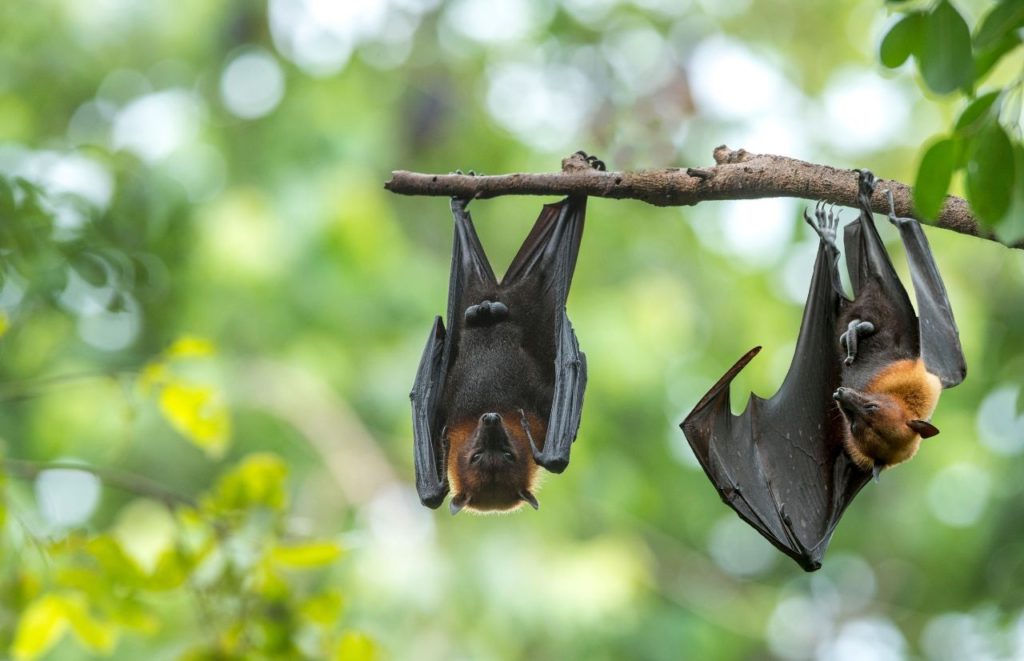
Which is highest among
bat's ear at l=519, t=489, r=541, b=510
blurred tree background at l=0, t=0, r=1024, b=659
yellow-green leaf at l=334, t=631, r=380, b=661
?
blurred tree background at l=0, t=0, r=1024, b=659

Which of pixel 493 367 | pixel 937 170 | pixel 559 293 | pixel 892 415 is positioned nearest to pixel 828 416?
pixel 892 415

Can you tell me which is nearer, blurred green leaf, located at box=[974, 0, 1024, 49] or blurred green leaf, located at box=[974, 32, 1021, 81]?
blurred green leaf, located at box=[974, 0, 1024, 49]

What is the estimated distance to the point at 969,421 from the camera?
11.7m

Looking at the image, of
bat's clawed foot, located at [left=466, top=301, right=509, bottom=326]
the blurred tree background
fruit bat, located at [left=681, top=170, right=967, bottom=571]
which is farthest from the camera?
the blurred tree background

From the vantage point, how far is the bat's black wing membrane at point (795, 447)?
5152mm

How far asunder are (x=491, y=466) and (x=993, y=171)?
366 centimetres

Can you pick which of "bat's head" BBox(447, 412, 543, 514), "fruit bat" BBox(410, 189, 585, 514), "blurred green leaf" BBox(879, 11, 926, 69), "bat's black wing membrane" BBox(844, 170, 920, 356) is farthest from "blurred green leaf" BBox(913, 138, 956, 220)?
"bat's head" BBox(447, 412, 543, 514)

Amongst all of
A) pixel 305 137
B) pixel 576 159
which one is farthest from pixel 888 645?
pixel 576 159

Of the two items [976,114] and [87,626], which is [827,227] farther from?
[87,626]

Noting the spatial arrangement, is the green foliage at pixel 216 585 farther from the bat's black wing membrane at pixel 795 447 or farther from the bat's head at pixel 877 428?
the bat's head at pixel 877 428

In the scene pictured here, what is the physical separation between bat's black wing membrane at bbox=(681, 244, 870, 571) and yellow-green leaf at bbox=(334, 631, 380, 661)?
6.02ft

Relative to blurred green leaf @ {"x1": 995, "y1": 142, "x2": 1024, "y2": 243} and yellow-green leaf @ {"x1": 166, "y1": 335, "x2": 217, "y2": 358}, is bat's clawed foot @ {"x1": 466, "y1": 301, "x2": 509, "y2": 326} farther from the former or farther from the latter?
blurred green leaf @ {"x1": 995, "y1": 142, "x2": 1024, "y2": 243}

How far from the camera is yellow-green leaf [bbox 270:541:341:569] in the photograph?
4258 mm

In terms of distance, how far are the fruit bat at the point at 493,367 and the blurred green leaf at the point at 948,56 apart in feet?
9.65
